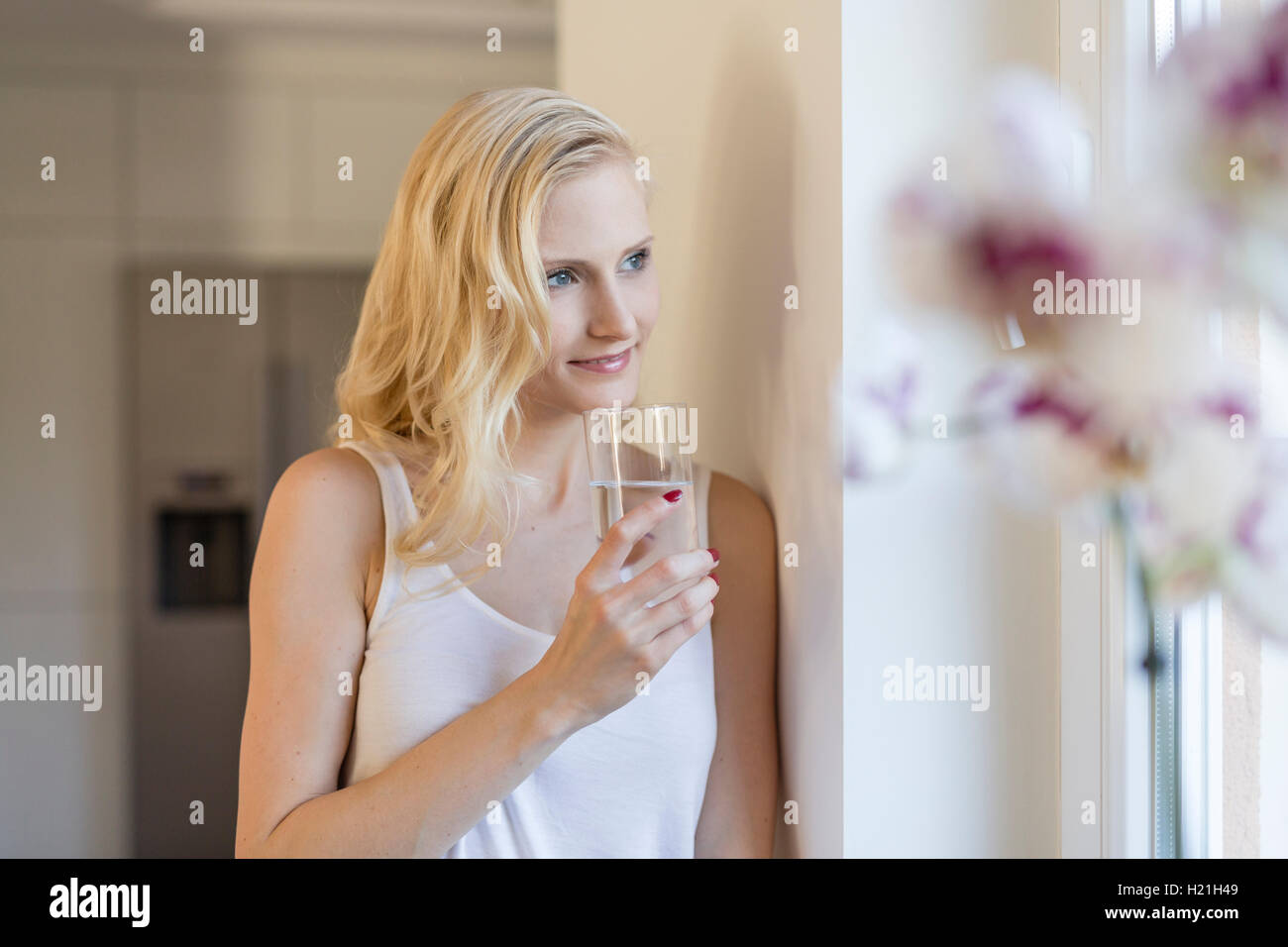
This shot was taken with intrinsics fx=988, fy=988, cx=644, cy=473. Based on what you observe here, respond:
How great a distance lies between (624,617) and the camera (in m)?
0.56

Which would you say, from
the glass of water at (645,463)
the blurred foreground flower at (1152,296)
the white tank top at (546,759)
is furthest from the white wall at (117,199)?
the blurred foreground flower at (1152,296)

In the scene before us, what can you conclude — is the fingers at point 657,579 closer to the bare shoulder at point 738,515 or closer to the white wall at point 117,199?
the bare shoulder at point 738,515

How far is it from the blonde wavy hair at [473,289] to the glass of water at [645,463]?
13 centimetres

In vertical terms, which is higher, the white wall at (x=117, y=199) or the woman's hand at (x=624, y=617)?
the white wall at (x=117, y=199)

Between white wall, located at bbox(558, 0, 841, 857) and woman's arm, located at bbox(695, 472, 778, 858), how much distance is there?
2cm

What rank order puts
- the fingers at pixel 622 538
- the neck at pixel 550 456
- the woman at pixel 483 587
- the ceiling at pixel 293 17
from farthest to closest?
1. the ceiling at pixel 293 17
2. the neck at pixel 550 456
3. the woman at pixel 483 587
4. the fingers at pixel 622 538

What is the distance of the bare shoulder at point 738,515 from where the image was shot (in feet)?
2.30

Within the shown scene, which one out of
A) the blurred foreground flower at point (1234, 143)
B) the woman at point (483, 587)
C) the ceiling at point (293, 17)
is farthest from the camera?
the ceiling at point (293, 17)

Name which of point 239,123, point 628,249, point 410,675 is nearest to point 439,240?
point 628,249

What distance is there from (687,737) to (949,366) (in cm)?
42

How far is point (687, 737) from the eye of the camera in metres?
0.71

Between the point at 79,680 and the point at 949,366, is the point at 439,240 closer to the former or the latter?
the point at 949,366

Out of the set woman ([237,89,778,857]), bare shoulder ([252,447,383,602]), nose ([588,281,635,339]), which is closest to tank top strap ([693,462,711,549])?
woman ([237,89,778,857])
